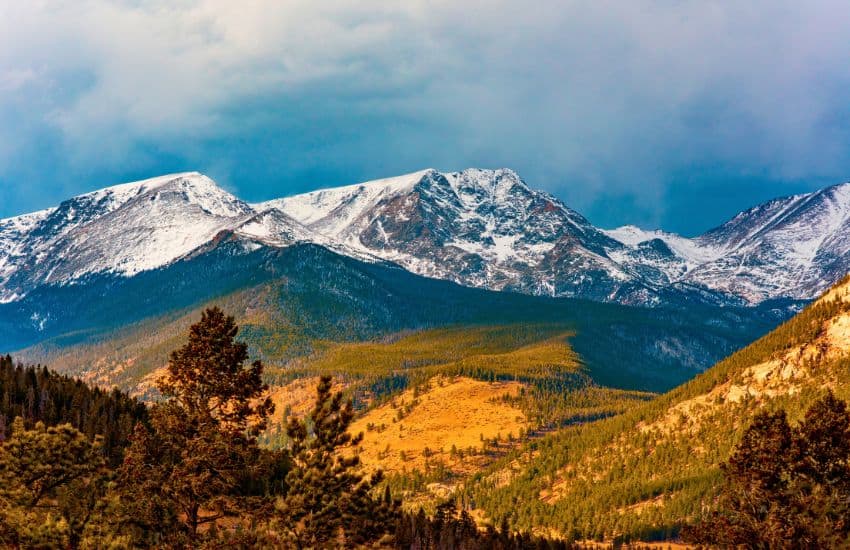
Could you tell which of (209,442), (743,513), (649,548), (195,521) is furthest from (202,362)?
(649,548)

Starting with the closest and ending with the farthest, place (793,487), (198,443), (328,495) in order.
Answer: (198,443)
(328,495)
(793,487)

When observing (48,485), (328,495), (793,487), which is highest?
(48,485)

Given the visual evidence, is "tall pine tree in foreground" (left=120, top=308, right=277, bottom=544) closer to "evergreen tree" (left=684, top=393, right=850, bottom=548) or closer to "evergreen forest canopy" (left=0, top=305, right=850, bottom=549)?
"evergreen forest canopy" (left=0, top=305, right=850, bottom=549)

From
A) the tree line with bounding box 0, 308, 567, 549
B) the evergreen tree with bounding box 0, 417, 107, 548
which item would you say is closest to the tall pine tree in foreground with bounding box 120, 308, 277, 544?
the tree line with bounding box 0, 308, 567, 549

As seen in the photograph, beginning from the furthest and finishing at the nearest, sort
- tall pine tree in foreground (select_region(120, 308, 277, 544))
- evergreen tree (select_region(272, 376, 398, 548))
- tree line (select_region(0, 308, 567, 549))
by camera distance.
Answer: evergreen tree (select_region(272, 376, 398, 548)) < tall pine tree in foreground (select_region(120, 308, 277, 544)) < tree line (select_region(0, 308, 567, 549))

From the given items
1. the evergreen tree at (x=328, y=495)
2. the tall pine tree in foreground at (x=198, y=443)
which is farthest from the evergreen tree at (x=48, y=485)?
the evergreen tree at (x=328, y=495)

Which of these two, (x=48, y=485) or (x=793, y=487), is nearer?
(x=48, y=485)

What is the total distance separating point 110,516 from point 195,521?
3841mm

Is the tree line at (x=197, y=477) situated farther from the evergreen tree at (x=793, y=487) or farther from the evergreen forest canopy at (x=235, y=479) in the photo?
the evergreen tree at (x=793, y=487)

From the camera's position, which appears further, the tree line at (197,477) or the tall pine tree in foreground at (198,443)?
the tall pine tree in foreground at (198,443)

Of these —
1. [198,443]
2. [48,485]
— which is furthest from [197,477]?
[48,485]

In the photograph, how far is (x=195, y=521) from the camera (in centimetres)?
3541

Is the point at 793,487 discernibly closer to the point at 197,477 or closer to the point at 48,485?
the point at 197,477

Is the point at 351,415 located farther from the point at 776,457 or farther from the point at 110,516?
the point at 776,457
